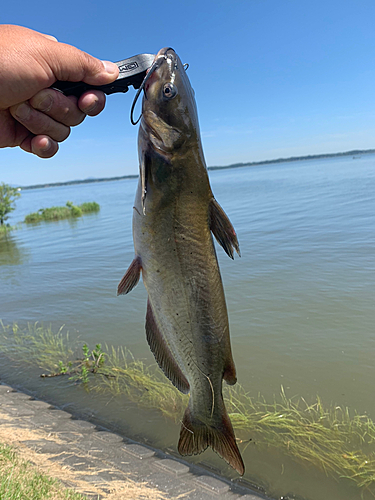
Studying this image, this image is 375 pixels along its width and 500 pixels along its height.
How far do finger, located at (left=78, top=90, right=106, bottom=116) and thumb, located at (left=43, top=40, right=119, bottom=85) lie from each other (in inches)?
4.3

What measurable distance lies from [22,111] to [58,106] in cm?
26

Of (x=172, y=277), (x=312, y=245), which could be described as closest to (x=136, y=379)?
(x=172, y=277)

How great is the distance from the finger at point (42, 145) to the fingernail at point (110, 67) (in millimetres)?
823

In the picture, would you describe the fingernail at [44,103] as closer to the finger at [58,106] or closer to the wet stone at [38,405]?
the finger at [58,106]

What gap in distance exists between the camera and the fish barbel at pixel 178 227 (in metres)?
2.04

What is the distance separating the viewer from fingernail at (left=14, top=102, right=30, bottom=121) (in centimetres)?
256

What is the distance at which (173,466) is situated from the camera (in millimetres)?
4871

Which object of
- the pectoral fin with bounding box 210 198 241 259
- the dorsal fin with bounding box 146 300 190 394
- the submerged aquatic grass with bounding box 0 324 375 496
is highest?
the pectoral fin with bounding box 210 198 241 259

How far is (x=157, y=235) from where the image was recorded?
2.06 metres

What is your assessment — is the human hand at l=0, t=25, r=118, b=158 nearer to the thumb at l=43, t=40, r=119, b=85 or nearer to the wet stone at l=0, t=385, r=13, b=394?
the thumb at l=43, t=40, r=119, b=85

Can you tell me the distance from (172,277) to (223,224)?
425mm

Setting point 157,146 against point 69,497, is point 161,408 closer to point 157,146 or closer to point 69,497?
point 69,497

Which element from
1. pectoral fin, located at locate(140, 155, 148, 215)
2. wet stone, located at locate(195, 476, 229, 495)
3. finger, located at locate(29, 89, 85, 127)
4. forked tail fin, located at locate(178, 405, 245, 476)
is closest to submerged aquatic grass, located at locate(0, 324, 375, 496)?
wet stone, located at locate(195, 476, 229, 495)

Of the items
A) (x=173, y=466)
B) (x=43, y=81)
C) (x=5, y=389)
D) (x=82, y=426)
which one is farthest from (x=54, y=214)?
(x=43, y=81)
